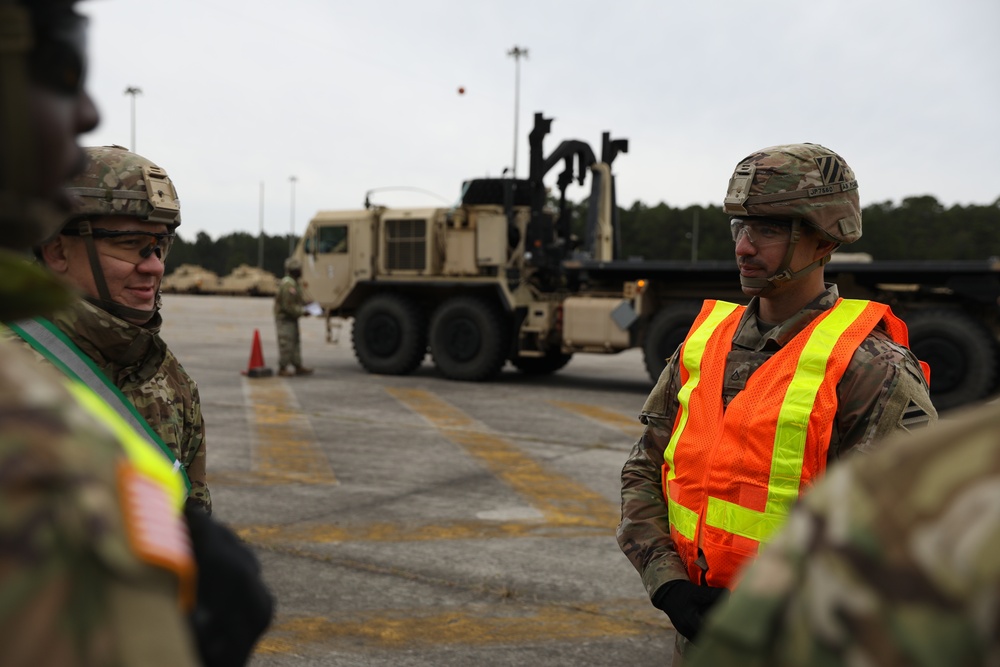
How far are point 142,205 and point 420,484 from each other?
14.7ft

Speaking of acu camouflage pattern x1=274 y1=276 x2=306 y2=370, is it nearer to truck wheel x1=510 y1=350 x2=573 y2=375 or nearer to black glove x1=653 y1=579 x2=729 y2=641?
truck wheel x1=510 y1=350 x2=573 y2=375

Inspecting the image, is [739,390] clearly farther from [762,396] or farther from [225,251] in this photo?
[225,251]

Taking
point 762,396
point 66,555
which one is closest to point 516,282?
point 762,396

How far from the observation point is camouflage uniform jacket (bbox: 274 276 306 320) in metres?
12.9

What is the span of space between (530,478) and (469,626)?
297 cm

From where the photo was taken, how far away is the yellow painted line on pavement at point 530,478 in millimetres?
6020

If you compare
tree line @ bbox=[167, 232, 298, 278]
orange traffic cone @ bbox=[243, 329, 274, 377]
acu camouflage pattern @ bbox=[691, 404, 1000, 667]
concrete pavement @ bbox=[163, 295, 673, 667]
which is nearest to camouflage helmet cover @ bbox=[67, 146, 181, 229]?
concrete pavement @ bbox=[163, 295, 673, 667]

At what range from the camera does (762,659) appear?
30.7 inches

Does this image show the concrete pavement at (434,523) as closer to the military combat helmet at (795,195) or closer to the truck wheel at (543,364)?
the military combat helmet at (795,195)

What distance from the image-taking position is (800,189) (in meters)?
2.39

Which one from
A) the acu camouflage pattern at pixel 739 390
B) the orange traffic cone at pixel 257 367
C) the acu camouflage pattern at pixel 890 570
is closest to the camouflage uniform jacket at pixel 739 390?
the acu camouflage pattern at pixel 739 390

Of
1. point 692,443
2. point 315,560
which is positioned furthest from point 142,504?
point 315,560

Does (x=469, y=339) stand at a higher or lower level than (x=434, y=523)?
higher

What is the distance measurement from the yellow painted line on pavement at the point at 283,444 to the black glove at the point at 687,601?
192 inches
